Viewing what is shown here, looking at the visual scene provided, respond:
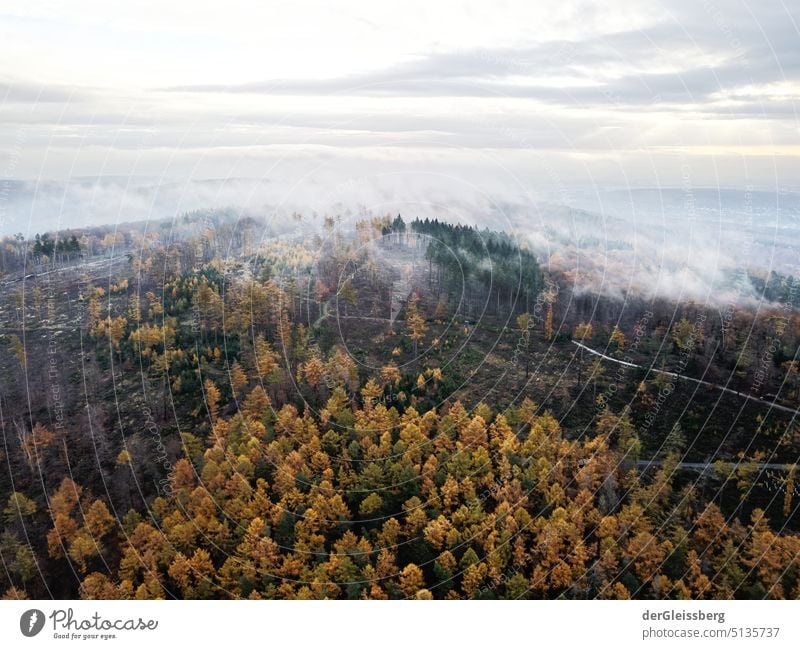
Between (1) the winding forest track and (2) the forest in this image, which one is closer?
(2) the forest

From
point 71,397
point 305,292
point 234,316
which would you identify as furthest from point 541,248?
point 71,397

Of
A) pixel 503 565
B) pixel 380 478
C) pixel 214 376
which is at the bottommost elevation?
pixel 503 565

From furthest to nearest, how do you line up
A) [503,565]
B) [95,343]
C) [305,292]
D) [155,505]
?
[305,292]
[95,343]
[155,505]
[503,565]

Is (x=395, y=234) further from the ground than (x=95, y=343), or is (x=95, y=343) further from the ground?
(x=395, y=234)

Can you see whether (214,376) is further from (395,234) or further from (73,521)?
(395,234)

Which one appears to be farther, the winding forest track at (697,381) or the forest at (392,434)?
the winding forest track at (697,381)

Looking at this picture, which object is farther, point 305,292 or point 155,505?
point 305,292

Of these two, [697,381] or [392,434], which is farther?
[697,381]

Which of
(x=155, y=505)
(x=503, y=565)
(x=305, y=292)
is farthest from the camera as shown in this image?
(x=305, y=292)
